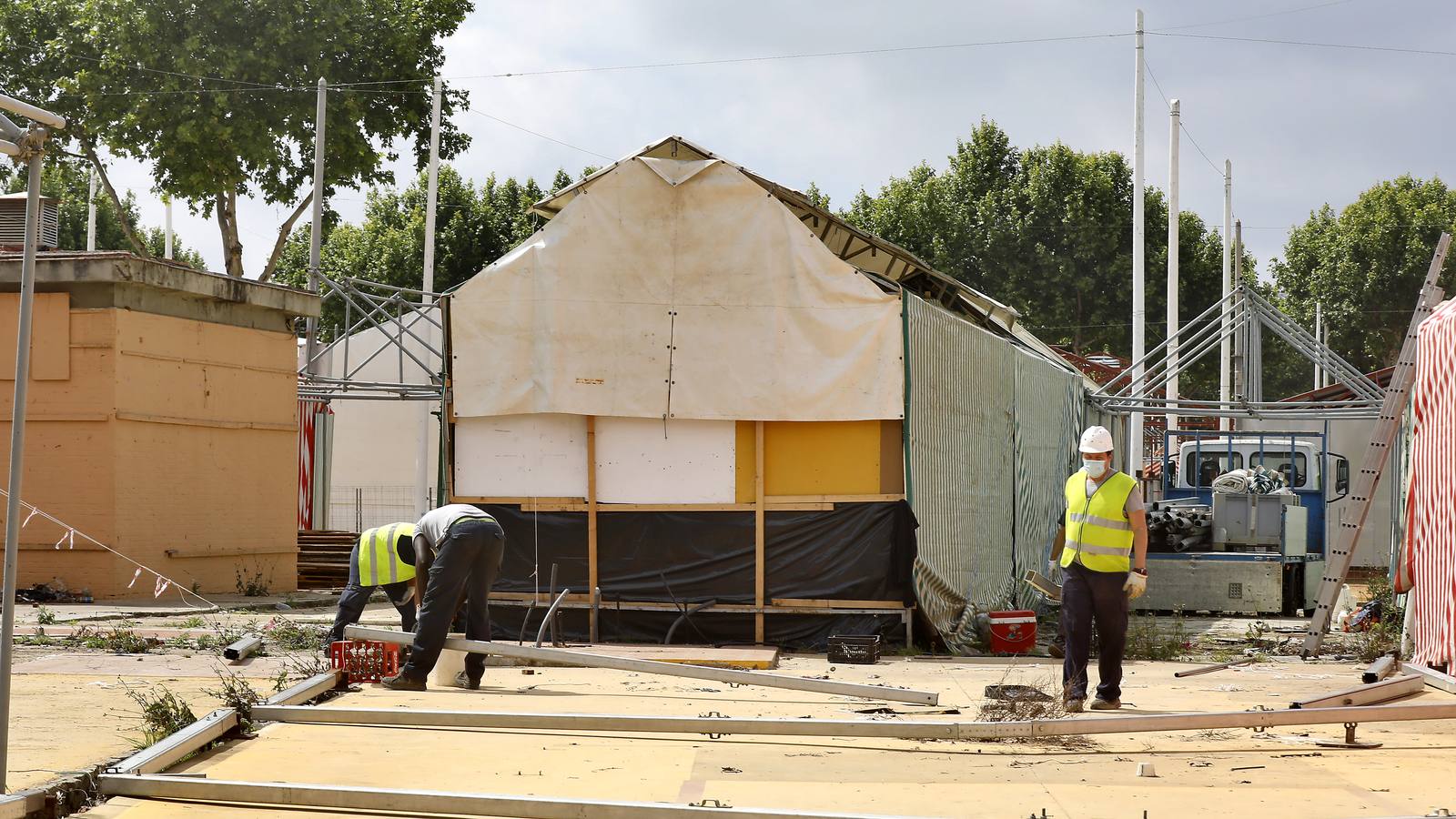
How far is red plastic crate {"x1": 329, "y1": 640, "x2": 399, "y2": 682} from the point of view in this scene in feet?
Result: 33.2

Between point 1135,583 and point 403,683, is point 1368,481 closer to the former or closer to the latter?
point 1135,583

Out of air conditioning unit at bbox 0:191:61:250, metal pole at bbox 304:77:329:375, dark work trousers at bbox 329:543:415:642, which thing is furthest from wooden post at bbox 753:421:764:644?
air conditioning unit at bbox 0:191:61:250

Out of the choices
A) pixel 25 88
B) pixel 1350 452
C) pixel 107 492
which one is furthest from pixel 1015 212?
pixel 107 492

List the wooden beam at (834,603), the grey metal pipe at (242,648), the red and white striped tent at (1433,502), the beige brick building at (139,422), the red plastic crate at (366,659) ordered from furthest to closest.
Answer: the beige brick building at (139,422), the wooden beam at (834,603), the grey metal pipe at (242,648), the red and white striped tent at (1433,502), the red plastic crate at (366,659)

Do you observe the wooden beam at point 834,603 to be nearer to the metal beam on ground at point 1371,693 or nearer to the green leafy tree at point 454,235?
the metal beam on ground at point 1371,693

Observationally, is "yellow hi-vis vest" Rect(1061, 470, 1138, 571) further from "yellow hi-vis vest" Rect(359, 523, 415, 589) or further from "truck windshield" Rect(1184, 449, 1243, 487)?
"truck windshield" Rect(1184, 449, 1243, 487)

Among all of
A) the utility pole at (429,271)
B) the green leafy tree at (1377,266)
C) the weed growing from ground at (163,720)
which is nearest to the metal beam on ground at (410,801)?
the weed growing from ground at (163,720)

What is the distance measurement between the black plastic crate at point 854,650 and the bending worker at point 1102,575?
2.87 m

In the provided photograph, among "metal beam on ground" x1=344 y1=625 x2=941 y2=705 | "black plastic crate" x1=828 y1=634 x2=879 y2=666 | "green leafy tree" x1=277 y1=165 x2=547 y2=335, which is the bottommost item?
"black plastic crate" x1=828 y1=634 x2=879 y2=666

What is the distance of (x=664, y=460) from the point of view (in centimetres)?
1388

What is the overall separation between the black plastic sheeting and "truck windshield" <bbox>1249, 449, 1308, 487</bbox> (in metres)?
10.0

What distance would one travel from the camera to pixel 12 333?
18.2 m

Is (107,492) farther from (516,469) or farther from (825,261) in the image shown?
(825,261)

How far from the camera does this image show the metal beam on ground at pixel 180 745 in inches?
266
